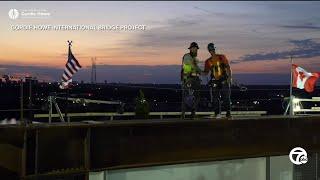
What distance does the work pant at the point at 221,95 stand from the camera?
12.2 meters

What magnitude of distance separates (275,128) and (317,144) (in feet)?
4.58

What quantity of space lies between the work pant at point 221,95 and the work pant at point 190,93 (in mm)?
483

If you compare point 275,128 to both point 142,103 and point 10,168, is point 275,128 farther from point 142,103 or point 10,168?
point 10,168

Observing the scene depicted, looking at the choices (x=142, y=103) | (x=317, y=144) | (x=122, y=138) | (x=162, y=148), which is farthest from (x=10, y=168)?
(x=317, y=144)

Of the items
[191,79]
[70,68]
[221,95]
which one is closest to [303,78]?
[221,95]

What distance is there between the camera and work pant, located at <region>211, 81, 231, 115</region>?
479 inches

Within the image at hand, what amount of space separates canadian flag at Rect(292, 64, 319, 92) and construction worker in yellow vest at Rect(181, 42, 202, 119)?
3.98 m

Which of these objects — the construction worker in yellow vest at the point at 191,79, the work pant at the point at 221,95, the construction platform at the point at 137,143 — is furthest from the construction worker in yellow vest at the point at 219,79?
the construction platform at the point at 137,143

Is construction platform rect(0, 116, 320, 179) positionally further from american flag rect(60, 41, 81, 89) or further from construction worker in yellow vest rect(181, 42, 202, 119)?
american flag rect(60, 41, 81, 89)

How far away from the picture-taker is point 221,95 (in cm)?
1226

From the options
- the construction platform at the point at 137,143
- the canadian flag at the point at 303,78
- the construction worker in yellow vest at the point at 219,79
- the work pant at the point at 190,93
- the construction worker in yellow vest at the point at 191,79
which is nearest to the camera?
the construction platform at the point at 137,143

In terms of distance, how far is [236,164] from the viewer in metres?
11.5

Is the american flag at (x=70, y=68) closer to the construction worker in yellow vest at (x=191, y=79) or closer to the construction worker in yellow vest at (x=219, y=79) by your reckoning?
the construction worker in yellow vest at (x=191, y=79)

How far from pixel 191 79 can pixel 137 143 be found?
113 inches
